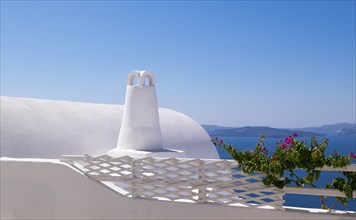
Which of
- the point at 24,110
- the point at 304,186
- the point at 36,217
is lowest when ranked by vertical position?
the point at 36,217

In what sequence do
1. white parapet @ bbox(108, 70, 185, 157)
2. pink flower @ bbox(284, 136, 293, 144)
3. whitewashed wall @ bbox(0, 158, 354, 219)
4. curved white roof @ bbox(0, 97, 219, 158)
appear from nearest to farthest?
pink flower @ bbox(284, 136, 293, 144) < whitewashed wall @ bbox(0, 158, 354, 219) < white parapet @ bbox(108, 70, 185, 157) < curved white roof @ bbox(0, 97, 219, 158)

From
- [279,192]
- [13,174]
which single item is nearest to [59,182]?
[13,174]

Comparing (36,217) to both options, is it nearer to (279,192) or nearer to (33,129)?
(279,192)

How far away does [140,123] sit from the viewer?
580 inches

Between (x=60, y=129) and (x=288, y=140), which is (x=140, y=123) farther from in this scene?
(x=288, y=140)

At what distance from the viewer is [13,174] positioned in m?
9.28

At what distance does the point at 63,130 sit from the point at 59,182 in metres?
8.35

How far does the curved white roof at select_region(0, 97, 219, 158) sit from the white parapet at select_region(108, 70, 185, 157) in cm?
294

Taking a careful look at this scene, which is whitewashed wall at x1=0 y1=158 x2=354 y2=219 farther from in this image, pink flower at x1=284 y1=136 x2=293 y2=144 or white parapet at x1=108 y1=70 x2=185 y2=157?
white parapet at x1=108 y1=70 x2=185 y2=157

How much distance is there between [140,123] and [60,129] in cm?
404

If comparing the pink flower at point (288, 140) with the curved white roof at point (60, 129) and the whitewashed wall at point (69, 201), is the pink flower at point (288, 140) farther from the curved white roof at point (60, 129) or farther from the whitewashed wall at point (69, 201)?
the curved white roof at point (60, 129)

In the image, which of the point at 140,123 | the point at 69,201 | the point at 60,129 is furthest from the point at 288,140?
the point at 60,129

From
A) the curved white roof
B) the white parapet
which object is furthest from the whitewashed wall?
the curved white roof

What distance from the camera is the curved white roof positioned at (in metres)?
15.3
